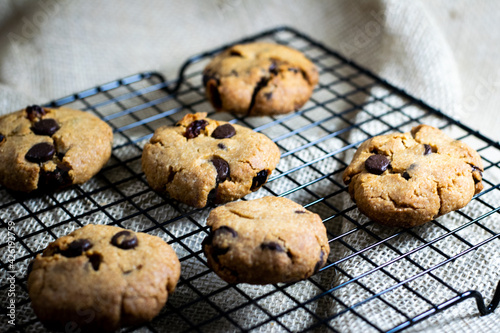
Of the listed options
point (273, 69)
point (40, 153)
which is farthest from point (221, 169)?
point (273, 69)

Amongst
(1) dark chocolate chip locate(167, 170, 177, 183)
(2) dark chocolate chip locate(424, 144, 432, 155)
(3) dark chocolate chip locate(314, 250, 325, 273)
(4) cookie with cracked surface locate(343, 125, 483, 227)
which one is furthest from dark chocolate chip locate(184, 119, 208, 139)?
(2) dark chocolate chip locate(424, 144, 432, 155)

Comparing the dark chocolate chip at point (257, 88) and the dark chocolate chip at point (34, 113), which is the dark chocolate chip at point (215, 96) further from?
Answer: the dark chocolate chip at point (34, 113)

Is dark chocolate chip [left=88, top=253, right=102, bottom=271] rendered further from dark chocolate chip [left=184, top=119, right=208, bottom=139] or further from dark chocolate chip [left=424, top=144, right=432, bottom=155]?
dark chocolate chip [left=424, top=144, right=432, bottom=155]

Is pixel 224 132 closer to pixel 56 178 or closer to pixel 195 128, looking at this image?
pixel 195 128

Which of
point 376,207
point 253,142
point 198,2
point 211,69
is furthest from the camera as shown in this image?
point 198,2

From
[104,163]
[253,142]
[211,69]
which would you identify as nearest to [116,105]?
[211,69]

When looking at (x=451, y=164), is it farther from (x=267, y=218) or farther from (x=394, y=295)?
(x=267, y=218)
